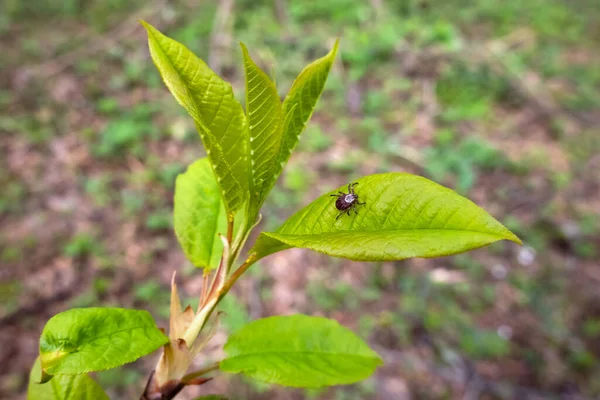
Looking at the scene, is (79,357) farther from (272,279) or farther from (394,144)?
(394,144)

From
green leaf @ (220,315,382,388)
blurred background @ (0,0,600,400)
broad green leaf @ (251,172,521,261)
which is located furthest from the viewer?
blurred background @ (0,0,600,400)

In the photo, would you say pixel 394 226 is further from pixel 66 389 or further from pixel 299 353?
pixel 66 389

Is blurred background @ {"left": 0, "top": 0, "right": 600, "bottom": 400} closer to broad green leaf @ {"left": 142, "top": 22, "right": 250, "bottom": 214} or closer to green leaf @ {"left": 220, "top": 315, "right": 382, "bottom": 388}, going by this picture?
green leaf @ {"left": 220, "top": 315, "right": 382, "bottom": 388}

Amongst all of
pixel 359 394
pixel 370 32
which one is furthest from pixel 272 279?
pixel 370 32

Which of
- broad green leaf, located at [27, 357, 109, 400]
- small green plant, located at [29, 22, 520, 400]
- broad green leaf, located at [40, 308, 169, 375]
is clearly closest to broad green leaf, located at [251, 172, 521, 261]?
small green plant, located at [29, 22, 520, 400]

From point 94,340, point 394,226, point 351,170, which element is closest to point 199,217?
point 94,340

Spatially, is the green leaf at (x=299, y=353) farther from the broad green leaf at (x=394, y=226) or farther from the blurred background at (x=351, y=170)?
the blurred background at (x=351, y=170)

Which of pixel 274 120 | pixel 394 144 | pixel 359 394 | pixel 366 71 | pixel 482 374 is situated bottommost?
pixel 482 374
